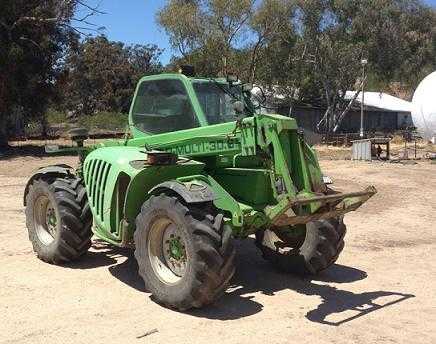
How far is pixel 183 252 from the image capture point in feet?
19.8

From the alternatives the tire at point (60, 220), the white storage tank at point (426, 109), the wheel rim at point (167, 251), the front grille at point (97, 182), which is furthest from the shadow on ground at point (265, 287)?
the white storage tank at point (426, 109)

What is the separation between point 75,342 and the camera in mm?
5125

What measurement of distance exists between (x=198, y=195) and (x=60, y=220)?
242 cm

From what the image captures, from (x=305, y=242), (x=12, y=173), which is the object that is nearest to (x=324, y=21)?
(x=12, y=173)

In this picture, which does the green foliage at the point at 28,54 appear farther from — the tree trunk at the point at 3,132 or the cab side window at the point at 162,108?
the cab side window at the point at 162,108

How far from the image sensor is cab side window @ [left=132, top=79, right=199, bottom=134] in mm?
6840

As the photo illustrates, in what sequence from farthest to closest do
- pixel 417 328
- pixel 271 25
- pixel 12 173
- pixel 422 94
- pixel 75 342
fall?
1. pixel 271 25
2. pixel 422 94
3. pixel 12 173
4. pixel 417 328
5. pixel 75 342

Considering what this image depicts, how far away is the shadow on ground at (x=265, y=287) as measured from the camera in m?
5.94

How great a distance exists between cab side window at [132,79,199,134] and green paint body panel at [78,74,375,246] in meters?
0.08

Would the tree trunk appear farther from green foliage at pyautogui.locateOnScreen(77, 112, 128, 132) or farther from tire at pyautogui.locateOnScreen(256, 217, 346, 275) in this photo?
tire at pyautogui.locateOnScreen(256, 217, 346, 275)

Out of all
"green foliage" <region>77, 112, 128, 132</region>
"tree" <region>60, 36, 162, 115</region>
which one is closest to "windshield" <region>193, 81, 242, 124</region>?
"green foliage" <region>77, 112, 128, 132</region>

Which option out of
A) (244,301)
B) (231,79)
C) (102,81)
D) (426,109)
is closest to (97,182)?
(231,79)

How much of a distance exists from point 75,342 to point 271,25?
39.0 metres

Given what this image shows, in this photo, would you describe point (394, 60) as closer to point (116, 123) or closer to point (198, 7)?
point (198, 7)
